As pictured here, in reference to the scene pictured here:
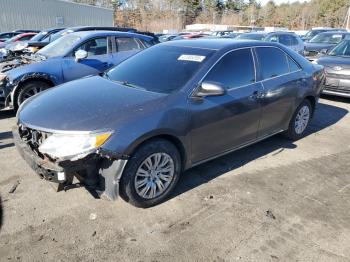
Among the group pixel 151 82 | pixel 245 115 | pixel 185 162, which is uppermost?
pixel 151 82

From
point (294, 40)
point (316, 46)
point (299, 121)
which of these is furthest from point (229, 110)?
point (316, 46)

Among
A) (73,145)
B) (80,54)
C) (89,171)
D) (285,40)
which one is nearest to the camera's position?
(73,145)

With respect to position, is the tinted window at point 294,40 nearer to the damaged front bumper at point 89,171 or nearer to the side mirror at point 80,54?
the side mirror at point 80,54

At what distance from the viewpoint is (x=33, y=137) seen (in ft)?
11.0

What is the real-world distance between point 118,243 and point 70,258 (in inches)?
16.4

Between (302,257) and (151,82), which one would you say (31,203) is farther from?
(302,257)

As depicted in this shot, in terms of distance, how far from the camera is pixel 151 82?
388 cm

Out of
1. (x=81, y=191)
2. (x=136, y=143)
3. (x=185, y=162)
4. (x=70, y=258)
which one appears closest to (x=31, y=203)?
→ (x=81, y=191)

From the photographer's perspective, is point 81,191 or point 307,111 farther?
point 307,111

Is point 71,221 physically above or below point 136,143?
below

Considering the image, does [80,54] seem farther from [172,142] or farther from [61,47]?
[172,142]

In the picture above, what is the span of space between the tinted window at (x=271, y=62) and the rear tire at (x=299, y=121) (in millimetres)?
795

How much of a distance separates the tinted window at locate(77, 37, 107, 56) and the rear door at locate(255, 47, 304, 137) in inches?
150

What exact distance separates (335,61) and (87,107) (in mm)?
7022
